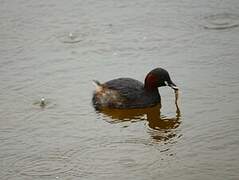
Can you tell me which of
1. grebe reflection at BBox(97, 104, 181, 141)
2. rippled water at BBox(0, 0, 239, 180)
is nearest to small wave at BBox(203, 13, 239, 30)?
rippled water at BBox(0, 0, 239, 180)

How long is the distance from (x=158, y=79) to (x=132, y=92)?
57 cm

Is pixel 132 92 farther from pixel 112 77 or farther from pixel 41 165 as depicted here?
pixel 41 165

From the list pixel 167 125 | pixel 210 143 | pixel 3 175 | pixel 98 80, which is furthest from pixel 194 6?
pixel 3 175

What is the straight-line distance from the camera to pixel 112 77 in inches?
563

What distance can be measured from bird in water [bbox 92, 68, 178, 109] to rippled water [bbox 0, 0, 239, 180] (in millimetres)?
197

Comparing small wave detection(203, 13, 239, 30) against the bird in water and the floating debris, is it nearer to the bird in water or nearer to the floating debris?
the floating debris

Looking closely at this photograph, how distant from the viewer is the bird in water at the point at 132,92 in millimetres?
13156

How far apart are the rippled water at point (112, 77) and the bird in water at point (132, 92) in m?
0.20

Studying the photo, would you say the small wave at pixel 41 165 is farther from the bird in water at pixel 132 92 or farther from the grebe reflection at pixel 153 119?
the bird in water at pixel 132 92

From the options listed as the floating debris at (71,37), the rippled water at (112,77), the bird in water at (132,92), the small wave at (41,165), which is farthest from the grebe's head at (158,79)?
the floating debris at (71,37)

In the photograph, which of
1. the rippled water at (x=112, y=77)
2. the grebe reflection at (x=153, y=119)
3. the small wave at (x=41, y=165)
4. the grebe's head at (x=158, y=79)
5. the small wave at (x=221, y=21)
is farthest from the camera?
the small wave at (x=221, y=21)

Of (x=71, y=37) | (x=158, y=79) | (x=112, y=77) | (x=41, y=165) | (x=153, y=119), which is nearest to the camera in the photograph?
(x=41, y=165)

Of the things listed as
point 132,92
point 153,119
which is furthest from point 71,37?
point 153,119

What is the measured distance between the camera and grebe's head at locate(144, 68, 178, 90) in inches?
517
